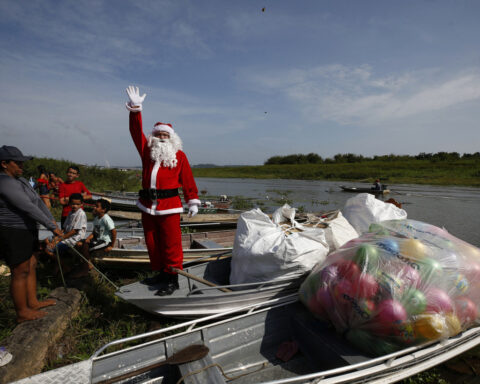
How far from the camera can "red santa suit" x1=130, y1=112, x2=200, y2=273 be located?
3.27m

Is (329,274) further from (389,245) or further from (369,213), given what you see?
(369,213)

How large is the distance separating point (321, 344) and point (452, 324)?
1.18 m

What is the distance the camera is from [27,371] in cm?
244

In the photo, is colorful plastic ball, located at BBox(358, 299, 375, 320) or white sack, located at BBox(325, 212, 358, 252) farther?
white sack, located at BBox(325, 212, 358, 252)

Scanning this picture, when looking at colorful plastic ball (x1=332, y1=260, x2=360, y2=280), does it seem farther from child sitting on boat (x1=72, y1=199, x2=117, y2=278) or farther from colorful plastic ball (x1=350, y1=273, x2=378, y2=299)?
child sitting on boat (x1=72, y1=199, x2=117, y2=278)

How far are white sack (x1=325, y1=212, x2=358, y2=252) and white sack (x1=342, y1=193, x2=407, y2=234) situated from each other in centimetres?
68

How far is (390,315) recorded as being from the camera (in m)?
2.28

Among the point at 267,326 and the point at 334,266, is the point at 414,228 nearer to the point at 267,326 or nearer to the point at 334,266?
the point at 334,266

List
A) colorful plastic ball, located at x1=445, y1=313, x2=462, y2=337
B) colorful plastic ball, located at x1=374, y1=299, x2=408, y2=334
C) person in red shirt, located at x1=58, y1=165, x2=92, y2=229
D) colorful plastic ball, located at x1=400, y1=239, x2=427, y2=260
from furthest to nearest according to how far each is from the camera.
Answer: person in red shirt, located at x1=58, y1=165, x2=92, y2=229, colorful plastic ball, located at x1=400, y1=239, x2=427, y2=260, colorful plastic ball, located at x1=445, y1=313, x2=462, y2=337, colorful plastic ball, located at x1=374, y1=299, x2=408, y2=334

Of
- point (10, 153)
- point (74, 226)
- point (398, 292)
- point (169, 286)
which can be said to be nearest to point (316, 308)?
point (398, 292)

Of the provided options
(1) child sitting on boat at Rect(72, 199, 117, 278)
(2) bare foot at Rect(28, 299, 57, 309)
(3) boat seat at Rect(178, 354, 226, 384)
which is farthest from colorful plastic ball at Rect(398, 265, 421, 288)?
(1) child sitting on boat at Rect(72, 199, 117, 278)

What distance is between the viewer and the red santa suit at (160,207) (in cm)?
327

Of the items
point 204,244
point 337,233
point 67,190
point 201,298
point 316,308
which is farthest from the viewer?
point 204,244

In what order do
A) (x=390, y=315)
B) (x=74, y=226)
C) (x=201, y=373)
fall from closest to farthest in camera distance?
(x=201, y=373), (x=390, y=315), (x=74, y=226)
